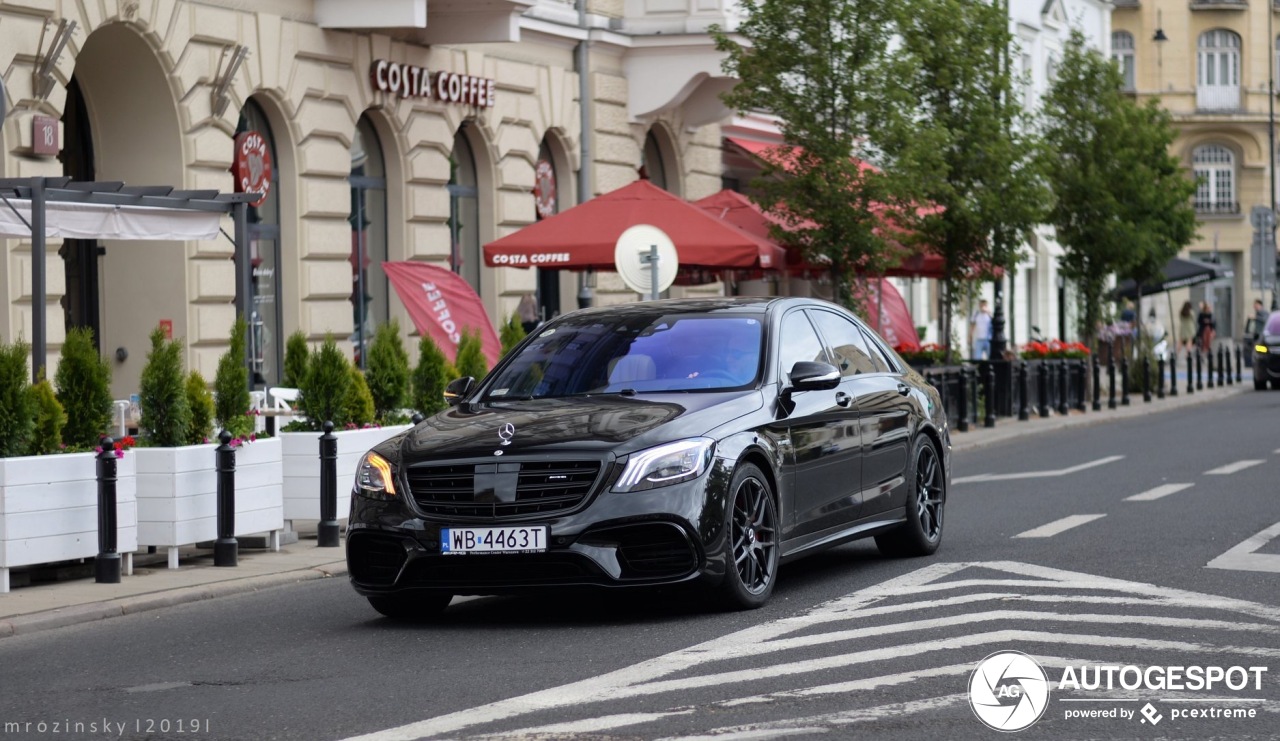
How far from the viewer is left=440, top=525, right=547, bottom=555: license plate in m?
9.31

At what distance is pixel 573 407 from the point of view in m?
10.1

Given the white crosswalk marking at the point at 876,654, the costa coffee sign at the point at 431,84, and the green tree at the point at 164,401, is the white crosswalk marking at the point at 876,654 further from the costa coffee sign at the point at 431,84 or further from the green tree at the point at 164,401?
the costa coffee sign at the point at 431,84

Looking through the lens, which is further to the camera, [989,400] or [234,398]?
[989,400]

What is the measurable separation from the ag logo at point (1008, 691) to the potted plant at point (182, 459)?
5.84m

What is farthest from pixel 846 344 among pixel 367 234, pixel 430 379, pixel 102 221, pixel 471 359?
pixel 367 234

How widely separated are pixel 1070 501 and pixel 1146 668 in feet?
27.4

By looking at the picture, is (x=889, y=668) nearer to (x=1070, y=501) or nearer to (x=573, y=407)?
(x=573, y=407)

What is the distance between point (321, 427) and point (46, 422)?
3027mm

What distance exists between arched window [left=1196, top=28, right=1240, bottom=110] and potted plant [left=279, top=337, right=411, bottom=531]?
69.7m

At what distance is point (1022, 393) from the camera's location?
100 ft

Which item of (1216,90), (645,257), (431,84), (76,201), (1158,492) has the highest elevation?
(1216,90)

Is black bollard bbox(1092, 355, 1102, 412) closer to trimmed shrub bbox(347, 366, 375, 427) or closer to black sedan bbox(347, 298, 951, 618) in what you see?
trimmed shrub bbox(347, 366, 375, 427)

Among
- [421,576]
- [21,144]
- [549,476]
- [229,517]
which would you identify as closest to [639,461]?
[549,476]

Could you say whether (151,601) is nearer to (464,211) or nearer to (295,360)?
(295,360)
